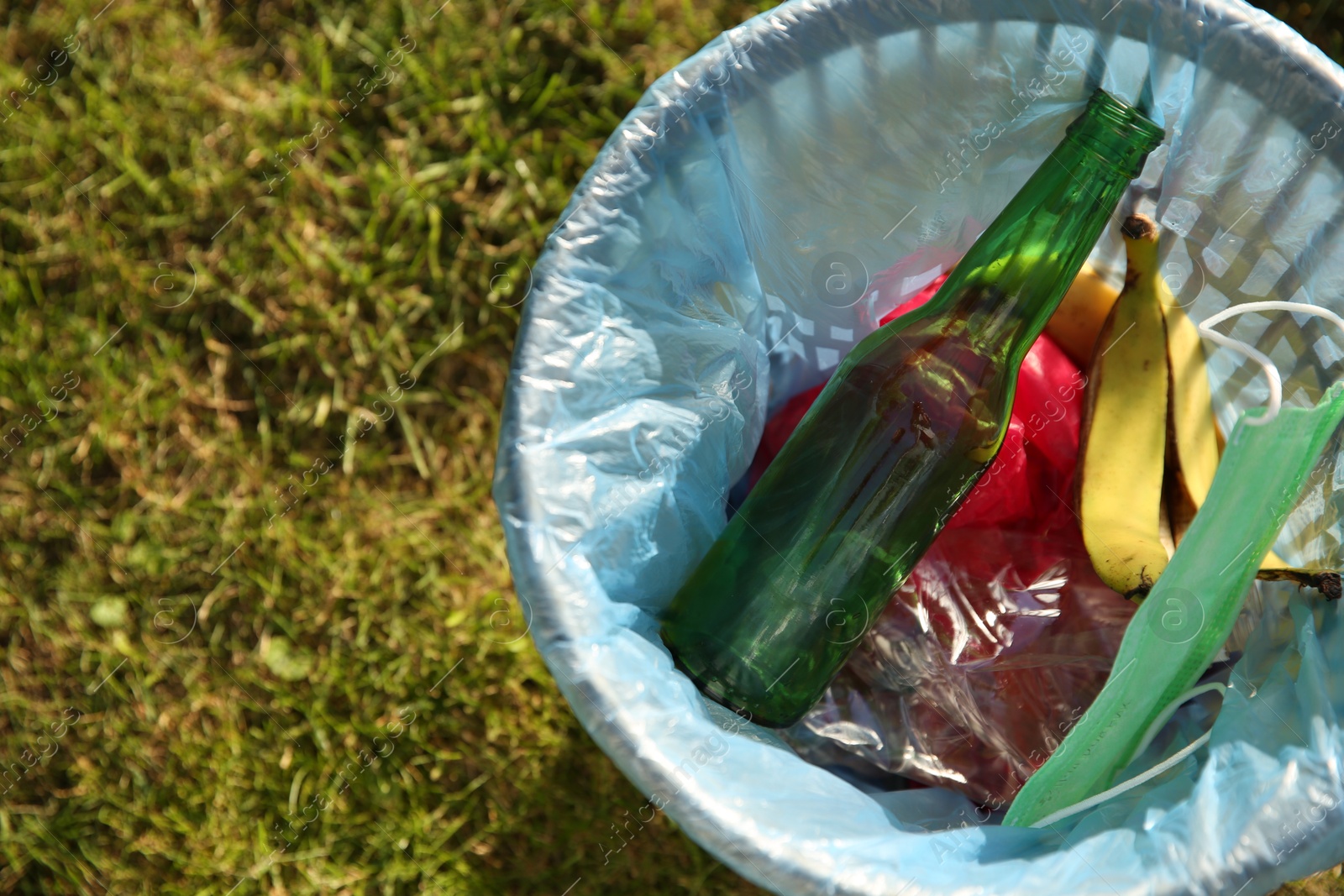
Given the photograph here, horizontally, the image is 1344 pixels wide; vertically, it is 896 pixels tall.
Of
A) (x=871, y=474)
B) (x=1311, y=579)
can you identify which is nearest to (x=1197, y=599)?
(x=1311, y=579)

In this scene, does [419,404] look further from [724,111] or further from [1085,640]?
[1085,640]

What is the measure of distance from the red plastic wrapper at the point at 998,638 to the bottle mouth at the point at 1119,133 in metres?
0.18

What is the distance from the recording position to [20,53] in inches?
48.1

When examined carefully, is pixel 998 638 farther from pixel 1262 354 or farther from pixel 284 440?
pixel 284 440

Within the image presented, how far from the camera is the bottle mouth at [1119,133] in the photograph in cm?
60

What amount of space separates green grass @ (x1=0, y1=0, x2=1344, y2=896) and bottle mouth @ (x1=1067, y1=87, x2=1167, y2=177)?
62cm

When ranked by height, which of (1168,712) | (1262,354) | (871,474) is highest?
(1262,354)

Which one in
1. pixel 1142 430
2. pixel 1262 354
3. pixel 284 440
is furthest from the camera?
pixel 284 440

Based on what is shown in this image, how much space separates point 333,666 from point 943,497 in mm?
698

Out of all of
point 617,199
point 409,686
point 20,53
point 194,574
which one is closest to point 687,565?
point 617,199

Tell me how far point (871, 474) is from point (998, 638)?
6.4 inches

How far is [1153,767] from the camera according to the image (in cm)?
64

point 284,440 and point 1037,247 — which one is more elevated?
point 1037,247

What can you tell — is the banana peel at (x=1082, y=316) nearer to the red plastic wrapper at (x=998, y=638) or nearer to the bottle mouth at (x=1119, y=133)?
the red plastic wrapper at (x=998, y=638)
